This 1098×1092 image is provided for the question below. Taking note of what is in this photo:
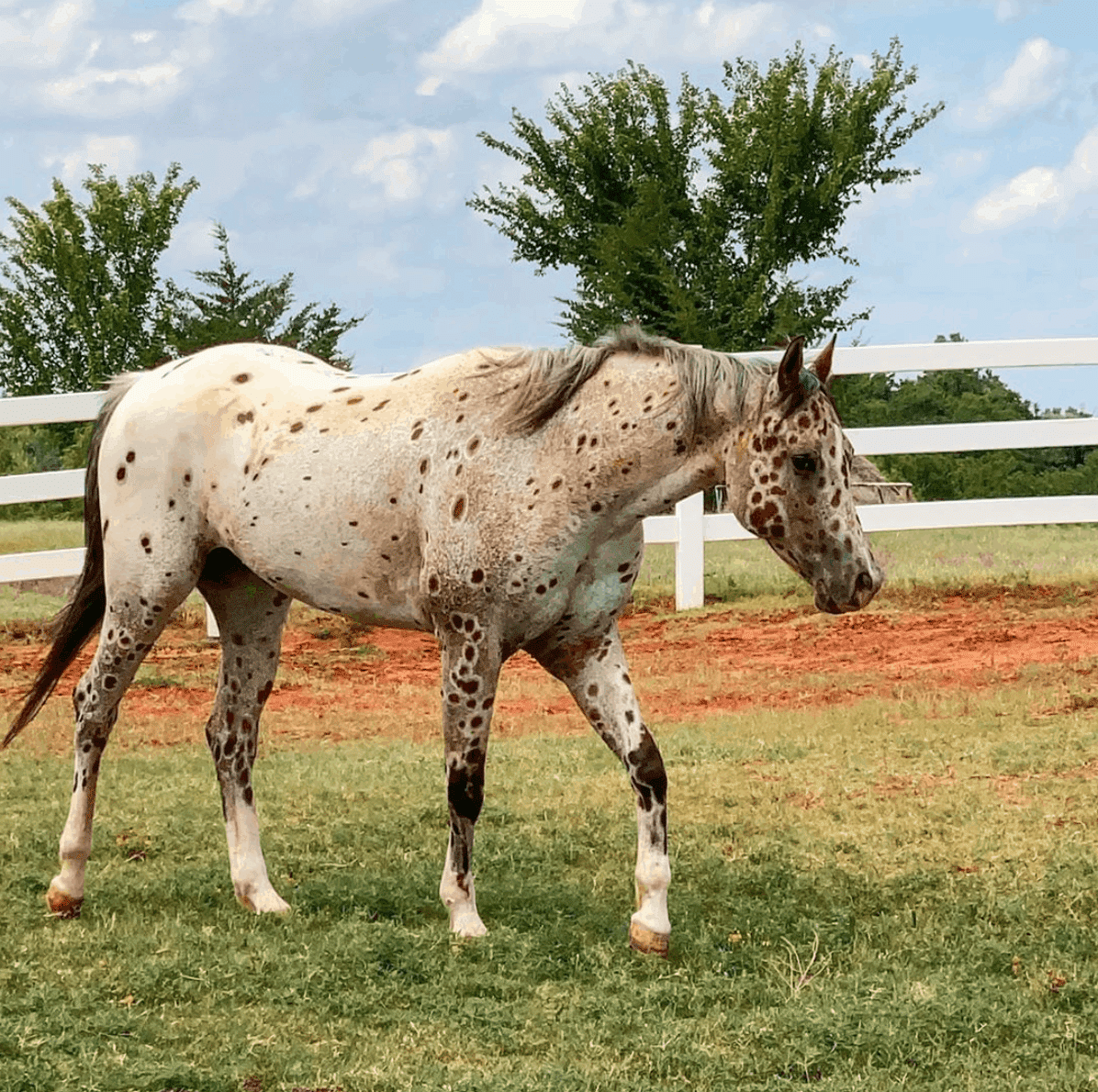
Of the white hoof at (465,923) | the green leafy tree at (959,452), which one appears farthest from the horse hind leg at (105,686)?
the green leafy tree at (959,452)

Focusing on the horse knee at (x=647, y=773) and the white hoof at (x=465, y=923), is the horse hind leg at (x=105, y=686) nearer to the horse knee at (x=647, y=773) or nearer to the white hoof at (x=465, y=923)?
the white hoof at (x=465, y=923)

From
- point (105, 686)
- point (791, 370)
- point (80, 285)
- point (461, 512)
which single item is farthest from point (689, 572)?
point (80, 285)

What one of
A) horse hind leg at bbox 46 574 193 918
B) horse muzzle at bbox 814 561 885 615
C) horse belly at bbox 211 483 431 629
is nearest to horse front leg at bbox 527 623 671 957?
horse belly at bbox 211 483 431 629

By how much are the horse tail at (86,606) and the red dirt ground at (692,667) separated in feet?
9.42

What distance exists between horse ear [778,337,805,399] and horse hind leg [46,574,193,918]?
226 centimetres

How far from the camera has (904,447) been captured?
1252 centimetres

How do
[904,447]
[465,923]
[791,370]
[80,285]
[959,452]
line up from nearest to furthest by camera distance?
[791,370] → [465,923] → [904,447] → [959,452] → [80,285]

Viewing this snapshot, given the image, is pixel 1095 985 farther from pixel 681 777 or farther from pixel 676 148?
pixel 676 148

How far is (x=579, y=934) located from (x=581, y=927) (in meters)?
0.09

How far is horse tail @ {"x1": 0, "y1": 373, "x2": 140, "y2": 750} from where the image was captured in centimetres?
566

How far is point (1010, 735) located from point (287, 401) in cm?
451

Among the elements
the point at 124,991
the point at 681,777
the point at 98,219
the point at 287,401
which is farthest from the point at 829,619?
the point at 98,219

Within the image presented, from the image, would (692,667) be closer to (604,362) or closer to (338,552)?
(338,552)

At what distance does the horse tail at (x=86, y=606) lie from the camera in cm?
566
